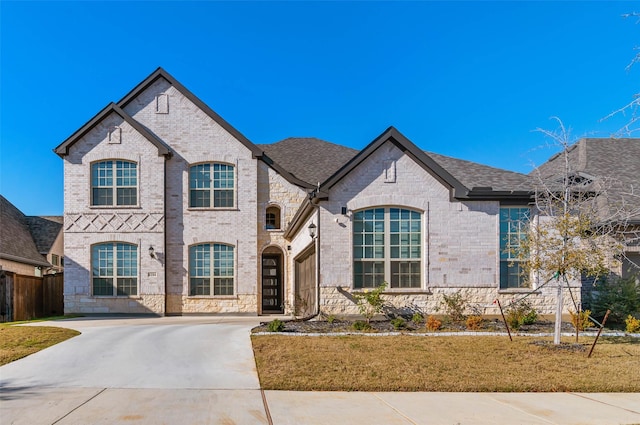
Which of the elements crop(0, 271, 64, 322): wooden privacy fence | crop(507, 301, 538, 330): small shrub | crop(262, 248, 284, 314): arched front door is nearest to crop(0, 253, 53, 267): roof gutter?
crop(0, 271, 64, 322): wooden privacy fence

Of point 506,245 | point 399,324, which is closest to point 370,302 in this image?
point 399,324

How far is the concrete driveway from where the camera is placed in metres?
6.46

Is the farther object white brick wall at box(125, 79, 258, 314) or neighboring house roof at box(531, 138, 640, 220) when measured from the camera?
white brick wall at box(125, 79, 258, 314)

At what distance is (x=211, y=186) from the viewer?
21484 millimetres

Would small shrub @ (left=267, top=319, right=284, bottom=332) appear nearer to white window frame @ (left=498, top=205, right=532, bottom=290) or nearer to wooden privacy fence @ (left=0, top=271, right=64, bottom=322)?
white window frame @ (left=498, top=205, right=532, bottom=290)

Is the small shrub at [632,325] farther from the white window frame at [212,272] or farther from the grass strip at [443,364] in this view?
the white window frame at [212,272]

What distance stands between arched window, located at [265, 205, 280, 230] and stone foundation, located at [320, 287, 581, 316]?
801cm

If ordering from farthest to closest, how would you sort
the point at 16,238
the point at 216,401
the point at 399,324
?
the point at 16,238
the point at 399,324
the point at 216,401

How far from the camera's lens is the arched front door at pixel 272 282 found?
74.8ft

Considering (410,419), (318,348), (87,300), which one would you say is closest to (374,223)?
(318,348)

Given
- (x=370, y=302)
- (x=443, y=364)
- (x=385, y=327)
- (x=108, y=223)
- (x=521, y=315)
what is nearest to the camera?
(x=443, y=364)

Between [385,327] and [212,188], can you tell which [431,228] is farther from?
[212,188]

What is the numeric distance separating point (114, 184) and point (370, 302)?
40.8ft

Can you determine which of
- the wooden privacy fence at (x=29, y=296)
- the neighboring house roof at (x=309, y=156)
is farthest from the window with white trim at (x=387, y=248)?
the wooden privacy fence at (x=29, y=296)
